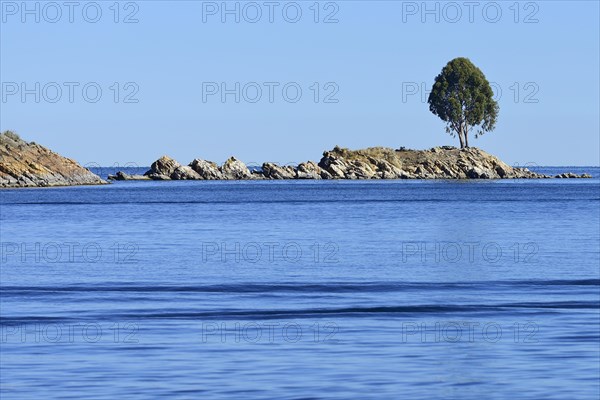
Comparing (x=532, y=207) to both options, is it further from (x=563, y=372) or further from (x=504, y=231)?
(x=563, y=372)

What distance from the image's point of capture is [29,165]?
15262 centimetres

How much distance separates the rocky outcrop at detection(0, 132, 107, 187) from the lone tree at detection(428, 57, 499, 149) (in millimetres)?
57248

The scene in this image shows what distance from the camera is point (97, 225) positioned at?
7000 centimetres

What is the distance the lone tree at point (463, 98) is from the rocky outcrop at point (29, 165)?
2254 inches

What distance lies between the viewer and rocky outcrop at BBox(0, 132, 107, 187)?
492ft

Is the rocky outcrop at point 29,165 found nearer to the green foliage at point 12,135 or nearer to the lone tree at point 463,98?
the green foliage at point 12,135

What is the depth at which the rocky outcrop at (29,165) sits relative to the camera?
492ft

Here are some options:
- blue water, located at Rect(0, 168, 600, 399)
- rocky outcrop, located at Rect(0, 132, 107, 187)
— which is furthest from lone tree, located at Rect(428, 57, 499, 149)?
blue water, located at Rect(0, 168, 600, 399)

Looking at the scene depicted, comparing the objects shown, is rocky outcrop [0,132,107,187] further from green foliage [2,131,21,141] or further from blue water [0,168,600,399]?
blue water [0,168,600,399]

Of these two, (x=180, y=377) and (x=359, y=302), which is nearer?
(x=180, y=377)

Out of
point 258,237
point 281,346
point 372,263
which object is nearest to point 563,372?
point 281,346

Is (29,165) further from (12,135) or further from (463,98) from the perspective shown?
(463,98)

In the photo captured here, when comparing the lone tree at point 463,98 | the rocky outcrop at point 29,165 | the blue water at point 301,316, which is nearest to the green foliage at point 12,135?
the rocky outcrop at point 29,165

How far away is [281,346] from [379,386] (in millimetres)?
4197
